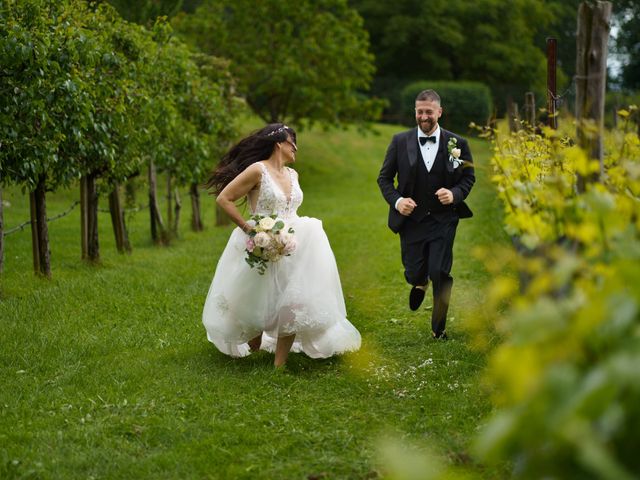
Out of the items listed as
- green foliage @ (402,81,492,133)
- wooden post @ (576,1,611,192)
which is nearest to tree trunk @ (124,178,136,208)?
wooden post @ (576,1,611,192)

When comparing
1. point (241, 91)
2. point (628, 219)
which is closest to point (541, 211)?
point (628, 219)

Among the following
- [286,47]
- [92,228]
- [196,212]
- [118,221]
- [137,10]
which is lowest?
[196,212]

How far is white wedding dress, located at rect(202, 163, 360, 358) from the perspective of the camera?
773cm

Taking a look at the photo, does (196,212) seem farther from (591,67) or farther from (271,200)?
(591,67)

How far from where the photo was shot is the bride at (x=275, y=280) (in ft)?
25.4

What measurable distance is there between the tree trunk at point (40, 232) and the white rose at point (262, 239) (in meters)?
5.37

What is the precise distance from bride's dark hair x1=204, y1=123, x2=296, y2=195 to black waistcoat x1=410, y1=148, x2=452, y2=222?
136 cm

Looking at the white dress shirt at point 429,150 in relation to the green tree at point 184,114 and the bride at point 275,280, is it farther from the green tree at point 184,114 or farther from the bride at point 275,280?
the green tree at point 184,114

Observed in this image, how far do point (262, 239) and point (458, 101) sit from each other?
4090 centimetres

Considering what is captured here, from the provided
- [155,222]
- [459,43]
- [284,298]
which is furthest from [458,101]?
[284,298]

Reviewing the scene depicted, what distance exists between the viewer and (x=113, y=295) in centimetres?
1119

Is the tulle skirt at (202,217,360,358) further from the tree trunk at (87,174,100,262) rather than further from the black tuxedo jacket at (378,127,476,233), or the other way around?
the tree trunk at (87,174,100,262)

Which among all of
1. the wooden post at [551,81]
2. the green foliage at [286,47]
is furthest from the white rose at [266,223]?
the green foliage at [286,47]

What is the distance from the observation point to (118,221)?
623 inches
